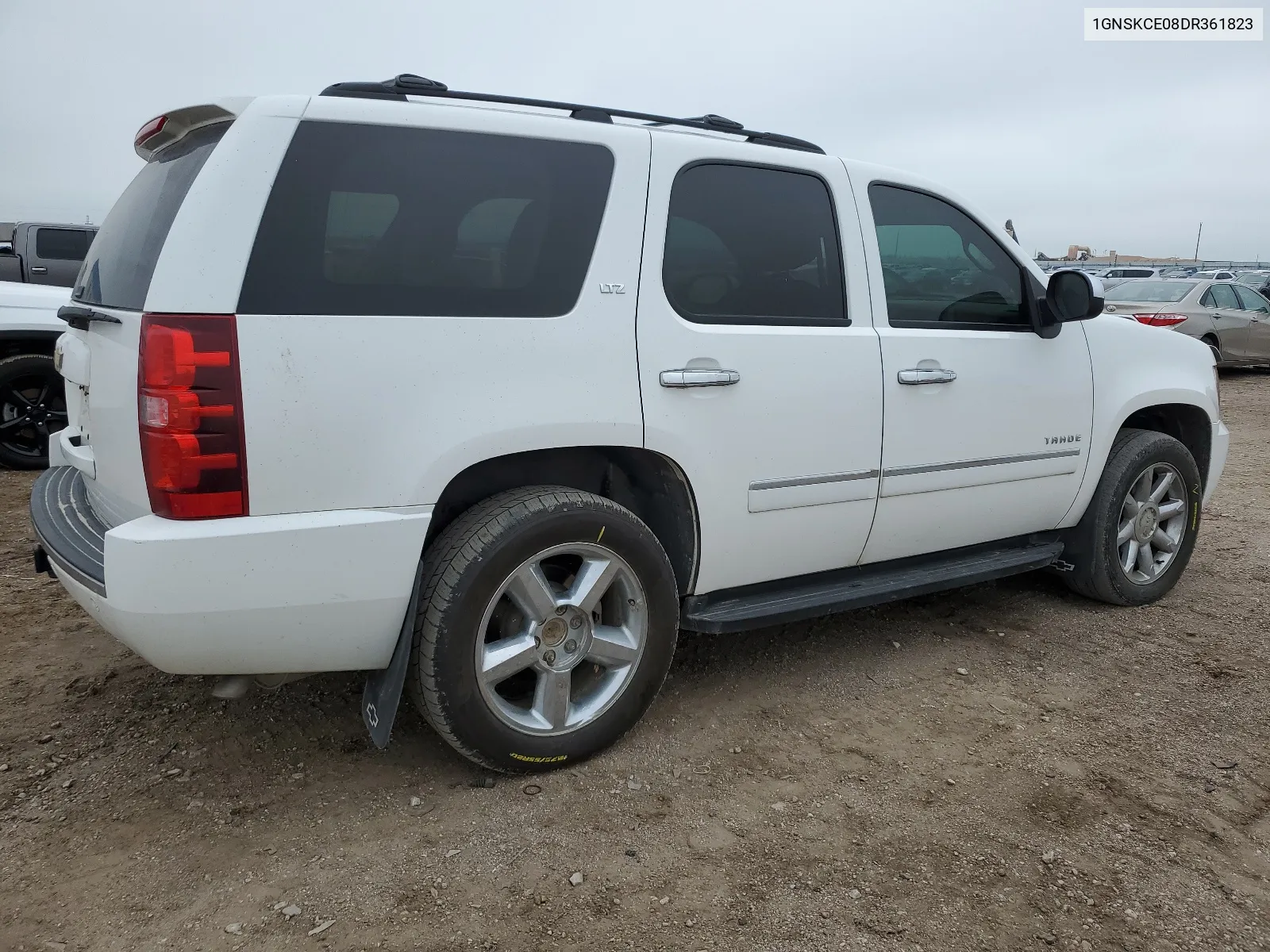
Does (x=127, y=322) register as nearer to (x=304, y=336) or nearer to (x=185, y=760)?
(x=304, y=336)

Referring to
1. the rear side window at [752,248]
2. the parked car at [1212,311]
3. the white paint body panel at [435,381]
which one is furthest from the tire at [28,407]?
the parked car at [1212,311]

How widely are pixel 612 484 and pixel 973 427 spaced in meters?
1.42

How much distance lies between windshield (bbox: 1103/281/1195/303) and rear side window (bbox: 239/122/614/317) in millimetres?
12941

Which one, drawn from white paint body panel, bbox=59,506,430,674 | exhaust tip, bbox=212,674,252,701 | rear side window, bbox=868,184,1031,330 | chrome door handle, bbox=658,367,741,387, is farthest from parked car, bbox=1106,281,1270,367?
exhaust tip, bbox=212,674,252,701

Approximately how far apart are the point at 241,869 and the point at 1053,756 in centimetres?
243

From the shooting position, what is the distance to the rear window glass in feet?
8.01

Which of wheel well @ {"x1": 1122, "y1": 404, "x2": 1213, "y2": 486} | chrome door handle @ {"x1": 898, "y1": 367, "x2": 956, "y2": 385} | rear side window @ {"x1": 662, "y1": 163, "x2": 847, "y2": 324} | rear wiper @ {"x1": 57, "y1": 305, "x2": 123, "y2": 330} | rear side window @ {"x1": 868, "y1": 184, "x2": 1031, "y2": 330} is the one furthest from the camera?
wheel well @ {"x1": 1122, "y1": 404, "x2": 1213, "y2": 486}

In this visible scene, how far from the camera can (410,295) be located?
2.49m

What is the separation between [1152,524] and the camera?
4.45 m

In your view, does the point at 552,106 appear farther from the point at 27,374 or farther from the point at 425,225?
the point at 27,374

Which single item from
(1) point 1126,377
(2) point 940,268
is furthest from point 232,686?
(1) point 1126,377

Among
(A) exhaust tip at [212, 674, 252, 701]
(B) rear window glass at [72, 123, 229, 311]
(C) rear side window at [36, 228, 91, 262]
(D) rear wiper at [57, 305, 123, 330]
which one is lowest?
(A) exhaust tip at [212, 674, 252, 701]

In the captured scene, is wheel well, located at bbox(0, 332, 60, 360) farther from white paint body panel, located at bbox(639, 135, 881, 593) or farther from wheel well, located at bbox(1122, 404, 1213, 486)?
wheel well, located at bbox(1122, 404, 1213, 486)

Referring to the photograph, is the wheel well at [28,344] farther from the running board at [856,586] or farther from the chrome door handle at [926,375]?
the chrome door handle at [926,375]
